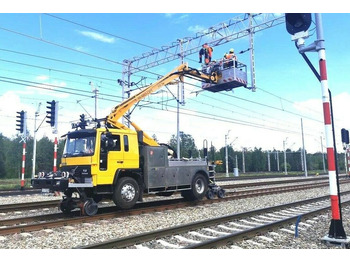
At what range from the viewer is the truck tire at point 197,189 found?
514 inches

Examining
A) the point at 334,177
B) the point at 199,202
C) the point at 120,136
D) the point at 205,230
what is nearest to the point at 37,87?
the point at 120,136

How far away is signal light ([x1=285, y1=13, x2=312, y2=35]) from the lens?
20.2ft

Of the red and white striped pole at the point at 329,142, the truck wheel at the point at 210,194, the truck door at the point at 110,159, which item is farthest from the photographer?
the truck wheel at the point at 210,194

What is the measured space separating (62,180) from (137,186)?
98.9 inches

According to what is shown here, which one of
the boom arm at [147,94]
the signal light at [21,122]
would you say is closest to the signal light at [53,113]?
the signal light at [21,122]

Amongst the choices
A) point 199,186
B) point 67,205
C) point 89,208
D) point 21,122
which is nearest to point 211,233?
point 89,208

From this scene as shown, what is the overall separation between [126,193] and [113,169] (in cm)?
92

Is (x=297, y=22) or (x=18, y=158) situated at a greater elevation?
(x=18, y=158)

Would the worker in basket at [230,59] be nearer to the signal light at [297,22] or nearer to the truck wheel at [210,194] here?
the truck wheel at [210,194]

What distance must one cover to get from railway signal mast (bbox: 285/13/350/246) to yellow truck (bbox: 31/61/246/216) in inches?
245

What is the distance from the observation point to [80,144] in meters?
10.4

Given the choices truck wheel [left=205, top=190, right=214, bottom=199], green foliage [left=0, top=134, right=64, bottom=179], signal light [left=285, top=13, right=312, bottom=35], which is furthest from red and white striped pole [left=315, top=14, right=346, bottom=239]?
green foliage [left=0, top=134, right=64, bottom=179]

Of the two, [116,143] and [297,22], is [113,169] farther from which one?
[297,22]

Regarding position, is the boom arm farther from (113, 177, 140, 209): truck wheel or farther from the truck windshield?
(113, 177, 140, 209): truck wheel
